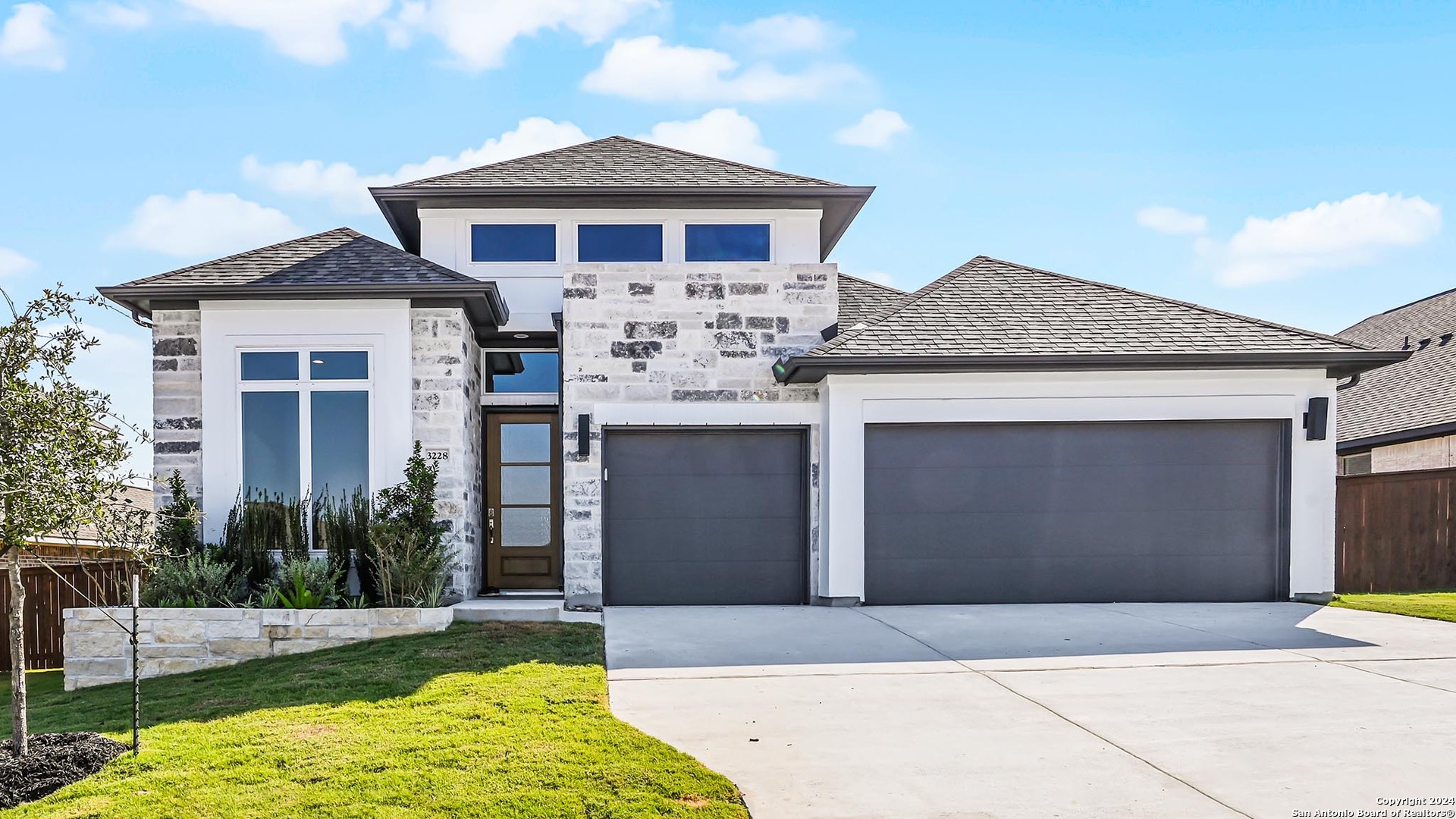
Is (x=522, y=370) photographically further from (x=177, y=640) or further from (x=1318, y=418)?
(x=1318, y=418)

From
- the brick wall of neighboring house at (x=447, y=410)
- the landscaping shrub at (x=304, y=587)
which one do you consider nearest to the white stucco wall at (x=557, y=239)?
the brick wall of neighboring house at (x=447, y=410)

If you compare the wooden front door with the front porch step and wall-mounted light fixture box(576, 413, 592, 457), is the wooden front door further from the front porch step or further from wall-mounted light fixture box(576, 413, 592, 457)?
the front porch step

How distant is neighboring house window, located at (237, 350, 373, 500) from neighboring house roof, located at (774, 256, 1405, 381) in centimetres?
471

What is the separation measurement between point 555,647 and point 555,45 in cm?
659

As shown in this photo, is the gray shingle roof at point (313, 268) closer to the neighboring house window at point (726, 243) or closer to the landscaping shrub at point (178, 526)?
the landscaping shrub at point (178, 526)

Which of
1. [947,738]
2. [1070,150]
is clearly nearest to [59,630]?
[947,738]

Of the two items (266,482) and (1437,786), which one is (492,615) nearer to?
(266,482)

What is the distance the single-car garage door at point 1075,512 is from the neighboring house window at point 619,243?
4.02 metres

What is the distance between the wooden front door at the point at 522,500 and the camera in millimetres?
11273

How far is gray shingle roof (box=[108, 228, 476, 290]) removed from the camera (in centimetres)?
985

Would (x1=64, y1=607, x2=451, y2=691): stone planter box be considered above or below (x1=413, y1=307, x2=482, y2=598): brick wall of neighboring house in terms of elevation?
below

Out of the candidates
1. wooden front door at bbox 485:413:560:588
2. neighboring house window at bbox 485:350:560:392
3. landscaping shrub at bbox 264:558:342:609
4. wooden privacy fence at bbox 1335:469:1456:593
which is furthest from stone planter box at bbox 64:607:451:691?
wooden privacy fence at bbox 1335:469:1456:593

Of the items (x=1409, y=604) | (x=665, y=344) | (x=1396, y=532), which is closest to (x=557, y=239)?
(x=665, y=344)

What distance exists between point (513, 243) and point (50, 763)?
829cm
